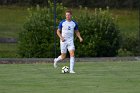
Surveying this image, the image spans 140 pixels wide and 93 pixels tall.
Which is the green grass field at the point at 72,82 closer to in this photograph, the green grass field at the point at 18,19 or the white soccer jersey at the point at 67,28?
the white soccer jersey at the point at 67,28

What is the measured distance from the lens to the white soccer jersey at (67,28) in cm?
1817

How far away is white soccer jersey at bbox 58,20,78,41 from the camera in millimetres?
18172

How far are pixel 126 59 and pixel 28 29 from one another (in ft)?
17.4

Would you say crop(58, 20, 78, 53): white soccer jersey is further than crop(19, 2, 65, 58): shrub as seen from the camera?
No

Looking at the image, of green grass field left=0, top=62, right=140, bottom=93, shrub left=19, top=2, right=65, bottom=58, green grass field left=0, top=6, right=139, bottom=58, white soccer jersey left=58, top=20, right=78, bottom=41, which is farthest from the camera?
green grass field left=0, top=6, right=139, bottom=58

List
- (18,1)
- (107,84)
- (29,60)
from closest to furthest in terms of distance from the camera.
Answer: (107,84) < (29,60) < (18,1)

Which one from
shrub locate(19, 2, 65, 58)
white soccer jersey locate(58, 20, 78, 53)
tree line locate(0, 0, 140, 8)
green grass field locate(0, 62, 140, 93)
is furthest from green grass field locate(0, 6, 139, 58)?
green grass field locate(0, 62, 140, 93)

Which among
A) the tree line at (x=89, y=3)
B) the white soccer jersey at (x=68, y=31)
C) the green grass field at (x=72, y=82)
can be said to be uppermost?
the tree line at (x=89, y=3)

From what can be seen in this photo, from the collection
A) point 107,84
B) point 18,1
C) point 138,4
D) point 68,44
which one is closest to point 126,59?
point 68,44

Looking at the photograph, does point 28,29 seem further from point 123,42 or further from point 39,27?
point 123,42

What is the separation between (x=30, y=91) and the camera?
12812 mm

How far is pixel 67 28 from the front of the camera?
18188 millimetres

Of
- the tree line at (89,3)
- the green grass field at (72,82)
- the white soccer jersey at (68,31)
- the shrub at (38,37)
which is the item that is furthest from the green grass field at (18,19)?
the green grass field at (72,82)

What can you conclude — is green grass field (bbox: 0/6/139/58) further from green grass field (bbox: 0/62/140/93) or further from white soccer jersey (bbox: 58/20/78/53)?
green grass field (bbox: 0/62/140/93)
